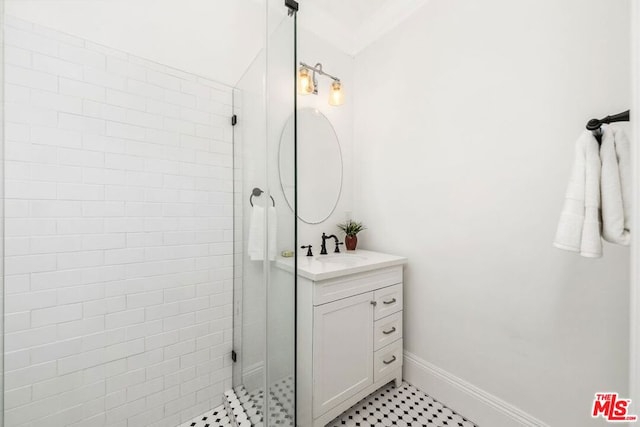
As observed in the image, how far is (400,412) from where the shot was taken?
4.74 ft

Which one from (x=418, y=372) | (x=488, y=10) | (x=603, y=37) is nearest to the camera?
(x=603, y=37)

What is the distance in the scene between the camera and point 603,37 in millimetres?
1026

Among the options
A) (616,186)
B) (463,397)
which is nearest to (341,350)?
(463,397)

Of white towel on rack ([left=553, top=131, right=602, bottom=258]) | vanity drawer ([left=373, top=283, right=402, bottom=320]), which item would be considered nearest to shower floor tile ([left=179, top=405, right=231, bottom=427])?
vanity drawer ([left=373, top=283, right=402, bottom=320])

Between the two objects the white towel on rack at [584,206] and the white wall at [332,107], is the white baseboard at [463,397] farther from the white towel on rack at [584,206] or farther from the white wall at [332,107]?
the white wall at [332,107]

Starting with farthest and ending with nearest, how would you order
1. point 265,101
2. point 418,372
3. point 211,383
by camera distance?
point 418,372 < point 211,383 < point 265,101

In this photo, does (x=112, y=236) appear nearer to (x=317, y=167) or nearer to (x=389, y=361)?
(x=317, y=167)

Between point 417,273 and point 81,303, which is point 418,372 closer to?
point 417,273

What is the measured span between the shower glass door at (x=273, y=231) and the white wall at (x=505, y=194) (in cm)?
99

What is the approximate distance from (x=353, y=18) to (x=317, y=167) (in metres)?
1.26

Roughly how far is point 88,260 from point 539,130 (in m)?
2.22

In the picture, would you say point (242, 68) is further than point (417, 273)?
No

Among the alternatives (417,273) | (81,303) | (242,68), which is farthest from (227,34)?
(417,273)

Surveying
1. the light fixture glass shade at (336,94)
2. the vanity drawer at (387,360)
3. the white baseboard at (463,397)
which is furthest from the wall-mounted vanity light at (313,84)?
the white baseboard at (463,397)
